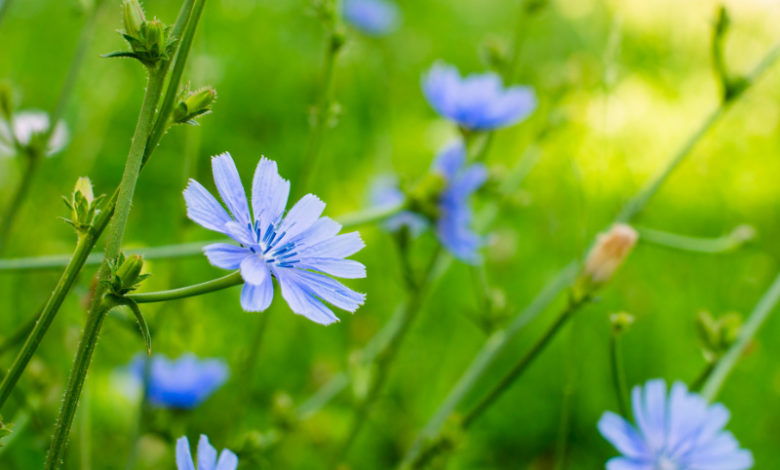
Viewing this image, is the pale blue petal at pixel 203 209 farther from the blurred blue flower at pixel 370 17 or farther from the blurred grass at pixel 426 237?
the blurred blue flower at pixel 370 17

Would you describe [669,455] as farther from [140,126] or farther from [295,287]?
[140,126]

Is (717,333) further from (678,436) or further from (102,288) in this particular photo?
(102,288)

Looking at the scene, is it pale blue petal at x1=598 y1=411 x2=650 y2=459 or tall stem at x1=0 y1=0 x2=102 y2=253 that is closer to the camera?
pale blue petal at x1=598 y1=411 x2=650 y2=459

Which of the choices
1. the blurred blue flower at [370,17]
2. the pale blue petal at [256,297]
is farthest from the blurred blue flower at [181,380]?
the blurred blue flower at [370,17]

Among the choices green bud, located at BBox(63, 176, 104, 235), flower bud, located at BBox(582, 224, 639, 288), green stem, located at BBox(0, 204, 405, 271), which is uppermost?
green stem, located at BBox(0, 204, 405, 271)

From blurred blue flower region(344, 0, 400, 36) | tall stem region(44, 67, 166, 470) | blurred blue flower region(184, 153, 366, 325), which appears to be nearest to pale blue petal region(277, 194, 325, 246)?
blurred blue flower region(184, 153, 366, 325)

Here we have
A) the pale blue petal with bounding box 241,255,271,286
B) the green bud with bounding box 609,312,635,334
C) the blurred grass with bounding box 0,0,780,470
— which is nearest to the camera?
the pale blue petal with bounding box 241,255,271,286

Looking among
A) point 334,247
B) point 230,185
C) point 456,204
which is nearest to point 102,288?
point 230,185

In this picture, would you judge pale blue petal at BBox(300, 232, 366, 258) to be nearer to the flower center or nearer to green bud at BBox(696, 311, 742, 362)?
the flower center
